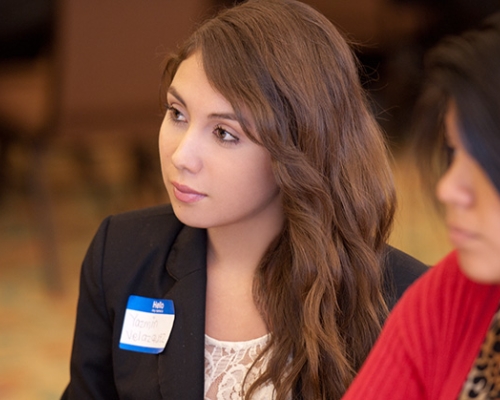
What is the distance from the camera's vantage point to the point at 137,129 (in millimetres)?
3557

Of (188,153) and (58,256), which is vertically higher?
(188,153)

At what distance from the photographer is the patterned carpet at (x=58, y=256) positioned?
112 inches

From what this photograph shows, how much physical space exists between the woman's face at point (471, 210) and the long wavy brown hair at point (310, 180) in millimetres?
528

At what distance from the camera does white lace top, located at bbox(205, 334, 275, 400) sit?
1.53m

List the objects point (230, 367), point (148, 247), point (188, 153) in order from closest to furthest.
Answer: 1. point (188, 153)
2. point (230, 367)
3. point (148, 247)

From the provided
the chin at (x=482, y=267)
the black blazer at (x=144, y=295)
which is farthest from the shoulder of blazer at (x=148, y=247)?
the chin at (x=482, y=267)

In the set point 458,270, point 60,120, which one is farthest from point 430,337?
point 60,120

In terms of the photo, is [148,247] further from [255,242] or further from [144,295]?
[255,242]

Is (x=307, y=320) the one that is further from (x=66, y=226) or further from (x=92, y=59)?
(x=66, y=226)

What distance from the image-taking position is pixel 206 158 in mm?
1433

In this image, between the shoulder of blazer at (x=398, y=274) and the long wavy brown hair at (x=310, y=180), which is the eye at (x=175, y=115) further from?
the shoulder of blazer at (x=398, y=274)

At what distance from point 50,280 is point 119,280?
6.10ft

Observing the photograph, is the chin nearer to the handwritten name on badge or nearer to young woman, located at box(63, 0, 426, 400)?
young woman, located at box(63, 0, 426, 400)

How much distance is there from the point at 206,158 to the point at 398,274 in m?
0.42
